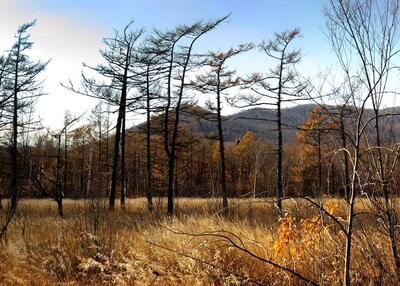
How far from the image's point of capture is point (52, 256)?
20.8 feet

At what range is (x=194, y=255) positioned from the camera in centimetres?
536

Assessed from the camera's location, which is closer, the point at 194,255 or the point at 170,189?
the point at 194,255

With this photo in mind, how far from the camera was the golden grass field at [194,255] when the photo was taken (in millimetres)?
3945

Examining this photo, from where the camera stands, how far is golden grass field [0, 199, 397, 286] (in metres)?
3.95

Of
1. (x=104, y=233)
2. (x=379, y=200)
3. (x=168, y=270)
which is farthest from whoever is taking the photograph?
(x=104, y=233)

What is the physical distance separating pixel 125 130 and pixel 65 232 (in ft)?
38.5

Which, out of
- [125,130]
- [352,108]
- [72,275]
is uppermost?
[125,130]

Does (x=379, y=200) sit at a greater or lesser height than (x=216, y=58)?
lesser

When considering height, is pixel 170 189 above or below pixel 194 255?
above

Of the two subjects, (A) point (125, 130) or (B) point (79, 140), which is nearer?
(A) point (125, 130)

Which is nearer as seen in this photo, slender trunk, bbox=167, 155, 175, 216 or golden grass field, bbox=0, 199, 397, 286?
golden grass field, bbox=0, 199, 397, 286

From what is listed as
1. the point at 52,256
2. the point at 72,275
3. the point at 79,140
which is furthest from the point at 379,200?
the point at 79,140

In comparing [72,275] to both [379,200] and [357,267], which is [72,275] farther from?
[379,200]

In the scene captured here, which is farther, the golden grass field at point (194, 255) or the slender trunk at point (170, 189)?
the slender trunk at point (170, 189)
